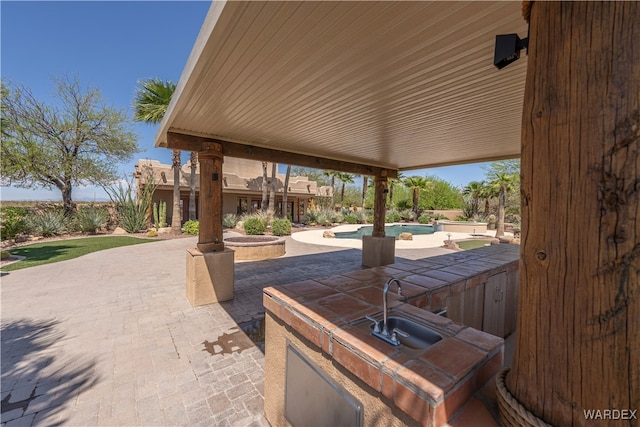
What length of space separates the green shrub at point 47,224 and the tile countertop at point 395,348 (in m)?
15.2

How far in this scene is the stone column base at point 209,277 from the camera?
4.63 meters

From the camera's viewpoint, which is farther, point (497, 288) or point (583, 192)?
point (497, 288)

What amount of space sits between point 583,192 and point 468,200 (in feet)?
104

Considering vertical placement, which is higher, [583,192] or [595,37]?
[595,37]

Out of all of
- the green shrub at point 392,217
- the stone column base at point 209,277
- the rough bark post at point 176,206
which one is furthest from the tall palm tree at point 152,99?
the green shrub at point 392,217

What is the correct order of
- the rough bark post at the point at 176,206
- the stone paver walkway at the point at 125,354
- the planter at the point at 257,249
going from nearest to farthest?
the stone paver walkway at the point at 125,354 → the planter at the point at 257,249 → the rough bark post at the point at 176,206

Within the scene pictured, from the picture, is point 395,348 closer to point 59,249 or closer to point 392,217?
Answer: point 59,249

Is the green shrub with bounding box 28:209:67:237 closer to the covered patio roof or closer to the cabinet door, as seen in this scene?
the covered patio roof

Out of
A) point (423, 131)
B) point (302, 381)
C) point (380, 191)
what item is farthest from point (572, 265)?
point (380, 191)

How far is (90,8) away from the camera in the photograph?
272 inches

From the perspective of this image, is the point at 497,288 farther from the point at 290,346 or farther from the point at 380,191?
the point at 380,191

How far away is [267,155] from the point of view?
5.61 metres

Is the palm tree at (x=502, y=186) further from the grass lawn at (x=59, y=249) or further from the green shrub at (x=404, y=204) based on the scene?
the grass lawn at (x=59, y=249)

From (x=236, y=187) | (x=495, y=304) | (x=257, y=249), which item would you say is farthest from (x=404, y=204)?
(x=495, y=304)
